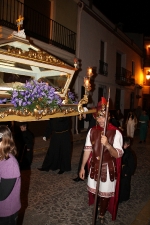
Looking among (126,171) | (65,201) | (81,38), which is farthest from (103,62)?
(65,201)

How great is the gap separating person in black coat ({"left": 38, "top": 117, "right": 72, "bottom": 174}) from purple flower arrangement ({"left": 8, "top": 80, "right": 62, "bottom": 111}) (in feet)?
9.29

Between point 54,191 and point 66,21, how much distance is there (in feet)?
33.1

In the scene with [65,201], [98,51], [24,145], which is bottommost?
[65,201]

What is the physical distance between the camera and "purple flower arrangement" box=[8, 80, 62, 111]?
8.63 ft

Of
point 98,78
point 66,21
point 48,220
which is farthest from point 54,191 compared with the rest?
point 98,78

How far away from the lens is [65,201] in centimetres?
418

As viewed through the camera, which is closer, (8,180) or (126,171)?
(8,180)

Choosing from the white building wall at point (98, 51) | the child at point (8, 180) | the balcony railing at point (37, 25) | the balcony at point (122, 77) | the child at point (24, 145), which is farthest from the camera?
the balcony at point (122, 77)

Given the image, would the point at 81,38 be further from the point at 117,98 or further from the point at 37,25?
the point at 117,98

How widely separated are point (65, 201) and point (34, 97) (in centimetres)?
231

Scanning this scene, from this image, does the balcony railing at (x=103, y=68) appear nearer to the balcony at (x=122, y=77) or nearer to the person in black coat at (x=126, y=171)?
the balcony at (x=122, y=77)

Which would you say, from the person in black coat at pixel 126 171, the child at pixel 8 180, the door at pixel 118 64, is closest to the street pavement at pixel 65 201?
the person in black coat at pixel 126 171

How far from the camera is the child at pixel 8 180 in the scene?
214 centimetres

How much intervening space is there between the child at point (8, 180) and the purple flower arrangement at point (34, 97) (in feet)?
1.51
